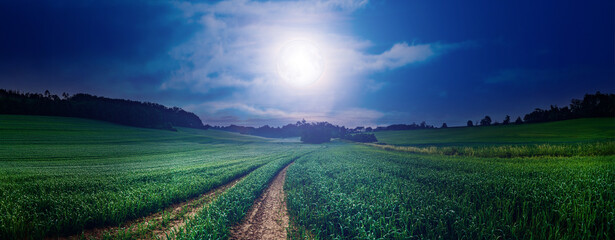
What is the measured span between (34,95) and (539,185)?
97.4 m

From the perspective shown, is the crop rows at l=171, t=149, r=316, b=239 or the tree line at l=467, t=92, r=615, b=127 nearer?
the crop rows at l=171, t=149, r=316, b=239

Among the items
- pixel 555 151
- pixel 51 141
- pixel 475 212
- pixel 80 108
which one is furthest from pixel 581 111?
pixel 80 108

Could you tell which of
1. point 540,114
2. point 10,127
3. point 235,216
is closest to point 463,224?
point 235,216

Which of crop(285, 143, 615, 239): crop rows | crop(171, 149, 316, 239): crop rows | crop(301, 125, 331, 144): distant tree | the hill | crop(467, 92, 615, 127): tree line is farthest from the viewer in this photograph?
crop(301, 125, 331, 144): distant tree

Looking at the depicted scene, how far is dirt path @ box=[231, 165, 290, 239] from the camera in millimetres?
8530

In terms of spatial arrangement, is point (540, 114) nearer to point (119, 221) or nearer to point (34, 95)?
point (119, 221)

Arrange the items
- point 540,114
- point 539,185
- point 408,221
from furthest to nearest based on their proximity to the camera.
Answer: point 540,114
point 539,185
point 408,221

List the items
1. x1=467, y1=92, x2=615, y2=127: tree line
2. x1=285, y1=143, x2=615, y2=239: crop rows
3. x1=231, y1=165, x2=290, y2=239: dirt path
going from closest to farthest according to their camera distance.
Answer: x1=285, y1=143, x2=615, y2=239: crop rows → x1=231, y1=165, x2=290, y2=239: dirt path → x1=467, y1=92, x2=615, y2=127: tree line

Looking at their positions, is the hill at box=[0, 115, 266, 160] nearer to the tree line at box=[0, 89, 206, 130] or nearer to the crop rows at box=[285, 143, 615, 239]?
the tree line at box=[0, 89, 206, 130]

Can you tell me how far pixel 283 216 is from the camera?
10.5m

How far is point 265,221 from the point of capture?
32.3 ft

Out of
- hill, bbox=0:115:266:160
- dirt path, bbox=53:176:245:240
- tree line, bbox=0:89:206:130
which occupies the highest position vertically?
tree line, bbox=0:89:206:130

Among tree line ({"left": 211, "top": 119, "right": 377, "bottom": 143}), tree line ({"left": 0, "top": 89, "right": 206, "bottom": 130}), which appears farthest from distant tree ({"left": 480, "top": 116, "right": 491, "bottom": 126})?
tree line ({"left": 0, "top": 89, "right": 206, "bottom": 130})

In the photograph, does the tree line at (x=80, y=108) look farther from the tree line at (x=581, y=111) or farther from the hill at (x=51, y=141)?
the tree line at (x=581, y=111)
